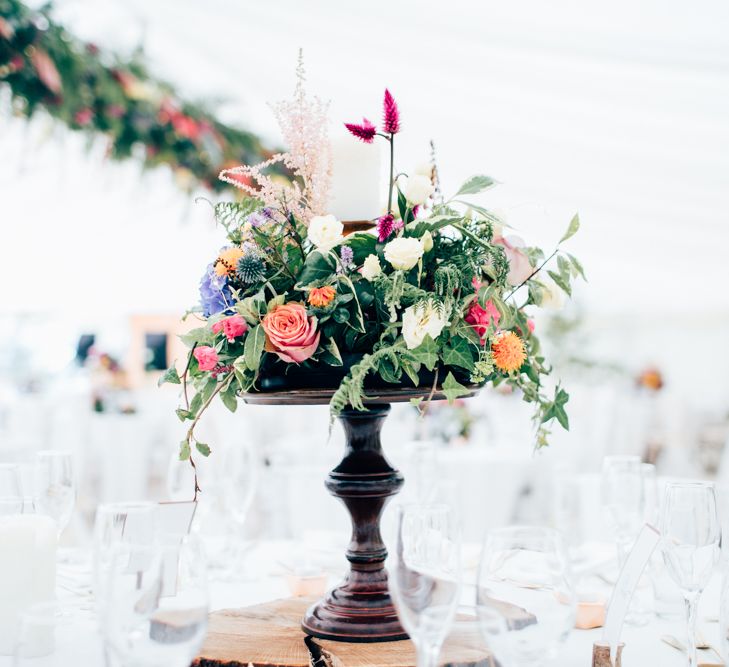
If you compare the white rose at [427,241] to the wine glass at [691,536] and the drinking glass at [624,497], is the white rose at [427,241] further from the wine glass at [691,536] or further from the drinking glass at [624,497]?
the drinking glass at [624,497]

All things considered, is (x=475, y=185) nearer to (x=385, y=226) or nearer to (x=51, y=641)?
(x=385, y=226)

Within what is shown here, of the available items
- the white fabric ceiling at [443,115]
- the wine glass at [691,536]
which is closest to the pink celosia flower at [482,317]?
the wine glass at [691,536]

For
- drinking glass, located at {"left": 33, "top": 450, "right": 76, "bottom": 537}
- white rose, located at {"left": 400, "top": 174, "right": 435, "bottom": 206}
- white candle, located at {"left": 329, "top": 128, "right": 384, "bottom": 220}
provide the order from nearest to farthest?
white rose, located at {"left": 400, "top": 174, "right": 435, "bottom": 206} < white candle, located at {"left": 329, "top": 128, "right": 384, "bottom": 220} < drinking glass, located at {"left": 33, "top": 450, "right": 76, "bottom": 537}

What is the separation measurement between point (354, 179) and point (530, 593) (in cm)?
68

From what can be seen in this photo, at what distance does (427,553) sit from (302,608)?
1.78ft

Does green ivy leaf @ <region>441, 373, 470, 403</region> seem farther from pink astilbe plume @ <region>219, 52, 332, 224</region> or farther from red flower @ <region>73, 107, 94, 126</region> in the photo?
red flower @ <region>73, 107, 94, 126</region>

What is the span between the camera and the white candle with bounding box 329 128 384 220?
4.15ft

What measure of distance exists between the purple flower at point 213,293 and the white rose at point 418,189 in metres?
0.28

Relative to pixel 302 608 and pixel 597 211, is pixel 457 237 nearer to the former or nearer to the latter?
pixel 302 608

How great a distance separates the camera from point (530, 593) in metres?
0.85

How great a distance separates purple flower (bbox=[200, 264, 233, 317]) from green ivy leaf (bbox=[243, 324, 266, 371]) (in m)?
0.11


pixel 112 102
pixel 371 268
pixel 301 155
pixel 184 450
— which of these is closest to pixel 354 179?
pixel 301 155

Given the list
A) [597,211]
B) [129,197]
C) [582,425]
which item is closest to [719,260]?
[597,211]

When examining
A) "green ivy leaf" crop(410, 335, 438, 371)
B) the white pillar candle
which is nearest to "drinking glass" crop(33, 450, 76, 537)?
the white pillar candle
